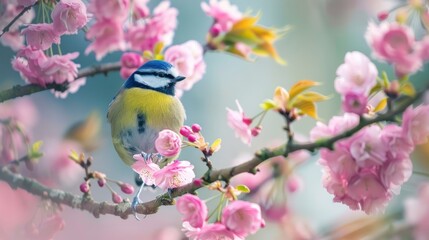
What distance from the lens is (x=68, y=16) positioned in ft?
2.38

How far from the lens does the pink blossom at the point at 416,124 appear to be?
61 centimetres

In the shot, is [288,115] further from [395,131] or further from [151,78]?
[151,78]

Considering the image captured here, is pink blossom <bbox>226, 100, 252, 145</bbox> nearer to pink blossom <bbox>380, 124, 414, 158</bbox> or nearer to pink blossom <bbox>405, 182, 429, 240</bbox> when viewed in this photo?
pink blossom <bbox>380, 124, 414, 158</bbox>

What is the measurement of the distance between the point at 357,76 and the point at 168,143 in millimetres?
211

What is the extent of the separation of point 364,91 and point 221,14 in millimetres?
313

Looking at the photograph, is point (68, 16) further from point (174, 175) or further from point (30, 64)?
point (174, 175)

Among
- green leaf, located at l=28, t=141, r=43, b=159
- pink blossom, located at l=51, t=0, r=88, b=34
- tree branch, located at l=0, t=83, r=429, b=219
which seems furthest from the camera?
green leaf, located at l=28, t=141, r=43, b=159

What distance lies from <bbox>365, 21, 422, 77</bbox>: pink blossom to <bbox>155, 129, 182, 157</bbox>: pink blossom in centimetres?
25

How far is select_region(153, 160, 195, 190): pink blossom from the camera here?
64 cm

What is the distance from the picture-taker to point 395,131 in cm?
62

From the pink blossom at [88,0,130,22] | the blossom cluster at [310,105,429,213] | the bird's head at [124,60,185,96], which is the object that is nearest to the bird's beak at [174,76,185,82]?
the bird's head at [124,60,185,96]

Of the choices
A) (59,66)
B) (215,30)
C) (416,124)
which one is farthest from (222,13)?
(416,124)

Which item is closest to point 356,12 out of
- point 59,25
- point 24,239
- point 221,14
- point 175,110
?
point 221,14

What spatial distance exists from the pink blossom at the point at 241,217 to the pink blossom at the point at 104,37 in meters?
0.28
